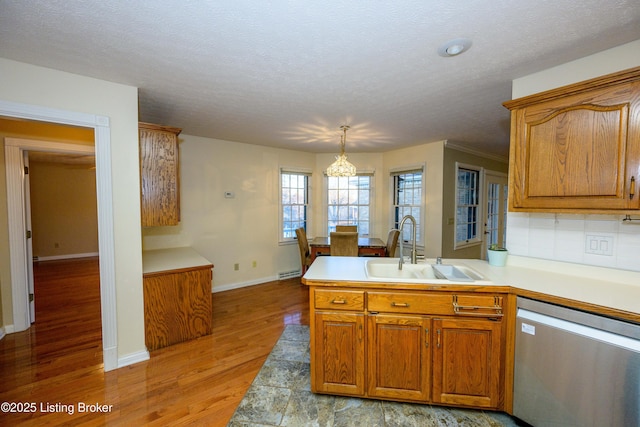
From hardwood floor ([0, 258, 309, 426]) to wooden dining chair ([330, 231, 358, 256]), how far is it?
0.91 metres

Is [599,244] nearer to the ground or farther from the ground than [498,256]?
farther from the ground

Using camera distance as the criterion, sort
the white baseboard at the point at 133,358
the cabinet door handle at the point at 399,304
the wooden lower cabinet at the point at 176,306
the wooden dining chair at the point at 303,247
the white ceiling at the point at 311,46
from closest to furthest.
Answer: the white ceiling at the point at 311,46 → the cabinet door handle at the point at 399,304 → the white baseboard at the point at 133,358 → the wooden lower cabinet at the point at 176,306 → the wooden dining chair at the point at 303,247

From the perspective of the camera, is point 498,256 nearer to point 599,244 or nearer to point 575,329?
point 599,244

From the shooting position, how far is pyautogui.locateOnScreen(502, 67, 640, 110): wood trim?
1.40 meters

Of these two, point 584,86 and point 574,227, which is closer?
point 584,86

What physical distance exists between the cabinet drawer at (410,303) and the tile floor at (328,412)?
2.28 ft

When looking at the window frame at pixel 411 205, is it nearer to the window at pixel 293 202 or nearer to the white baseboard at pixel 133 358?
the window at pixel 293 202

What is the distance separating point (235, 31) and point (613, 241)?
2784 millimetres

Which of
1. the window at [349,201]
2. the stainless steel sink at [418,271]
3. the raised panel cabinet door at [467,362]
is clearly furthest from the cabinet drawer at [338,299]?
the window at [349,201]

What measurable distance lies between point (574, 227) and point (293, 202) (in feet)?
12.9

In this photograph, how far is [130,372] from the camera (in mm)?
2135

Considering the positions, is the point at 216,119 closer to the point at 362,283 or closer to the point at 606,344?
the point at 362,283

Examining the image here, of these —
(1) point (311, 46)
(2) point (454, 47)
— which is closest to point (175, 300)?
(1) point (311, 46)

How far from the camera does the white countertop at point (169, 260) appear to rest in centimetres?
257
